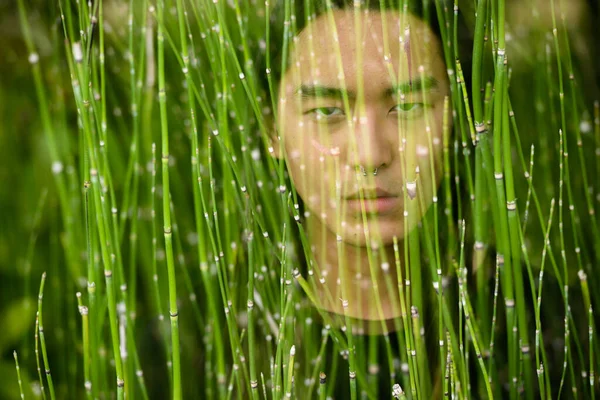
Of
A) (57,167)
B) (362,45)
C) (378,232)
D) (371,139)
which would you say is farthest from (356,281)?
(57,167)

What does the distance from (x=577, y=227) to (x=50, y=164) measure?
34.6 inches

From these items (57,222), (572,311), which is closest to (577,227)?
(572,311)

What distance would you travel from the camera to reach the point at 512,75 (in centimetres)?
95

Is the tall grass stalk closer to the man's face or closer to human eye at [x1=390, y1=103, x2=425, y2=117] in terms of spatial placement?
the man's face

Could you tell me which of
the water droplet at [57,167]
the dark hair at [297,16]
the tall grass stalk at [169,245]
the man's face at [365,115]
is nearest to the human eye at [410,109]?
the man's face at [365,115]

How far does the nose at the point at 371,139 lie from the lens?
0.84 m

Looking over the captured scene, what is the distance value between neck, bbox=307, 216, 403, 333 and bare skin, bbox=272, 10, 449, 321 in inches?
0.7

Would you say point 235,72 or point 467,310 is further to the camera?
point 235,72

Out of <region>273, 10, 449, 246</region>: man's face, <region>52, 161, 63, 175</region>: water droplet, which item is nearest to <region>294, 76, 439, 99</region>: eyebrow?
<region>273, 10, 449, 246</region>: man's face

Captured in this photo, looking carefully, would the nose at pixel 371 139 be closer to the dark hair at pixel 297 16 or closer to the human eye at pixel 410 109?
the human eye at pixel 410 109

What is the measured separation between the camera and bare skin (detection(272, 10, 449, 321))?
0.84m

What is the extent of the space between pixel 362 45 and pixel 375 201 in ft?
0.74

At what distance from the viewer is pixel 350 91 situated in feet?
2.77

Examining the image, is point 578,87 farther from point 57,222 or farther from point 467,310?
point 57,222
